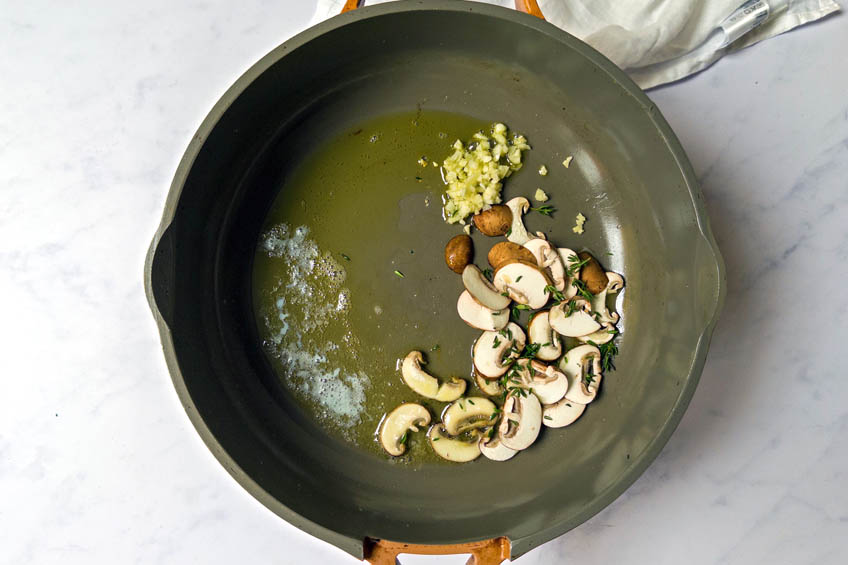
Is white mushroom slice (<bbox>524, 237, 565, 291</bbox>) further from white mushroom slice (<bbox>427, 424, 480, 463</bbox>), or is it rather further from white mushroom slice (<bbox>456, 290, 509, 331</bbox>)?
white mushroom slice (<bbox>427, 424, 480, 463</bbox>)

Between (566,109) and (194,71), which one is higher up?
(194,71)

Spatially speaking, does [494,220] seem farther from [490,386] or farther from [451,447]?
[451,447]

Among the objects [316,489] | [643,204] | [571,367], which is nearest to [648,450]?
[571,367]

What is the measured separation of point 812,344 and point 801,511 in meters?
0.30

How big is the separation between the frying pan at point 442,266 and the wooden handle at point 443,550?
0.9 inches

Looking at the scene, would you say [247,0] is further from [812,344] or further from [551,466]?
[812,344]

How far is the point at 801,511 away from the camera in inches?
41.5

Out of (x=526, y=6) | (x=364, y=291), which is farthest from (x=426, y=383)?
(x=526, y=6)

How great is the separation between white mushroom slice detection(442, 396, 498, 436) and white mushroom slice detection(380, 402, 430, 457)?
0.04 metres

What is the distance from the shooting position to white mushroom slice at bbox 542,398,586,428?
99 centimetres

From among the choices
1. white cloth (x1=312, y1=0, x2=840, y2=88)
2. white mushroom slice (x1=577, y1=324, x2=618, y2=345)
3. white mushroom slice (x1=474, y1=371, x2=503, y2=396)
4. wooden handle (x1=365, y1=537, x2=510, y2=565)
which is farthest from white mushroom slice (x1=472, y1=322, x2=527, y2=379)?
white cloth (x1=312, y1=0, x2=840, y2=88)

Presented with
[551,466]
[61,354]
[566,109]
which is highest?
[566,109]

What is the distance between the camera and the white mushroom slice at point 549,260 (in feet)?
3.20

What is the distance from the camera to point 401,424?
990mm
